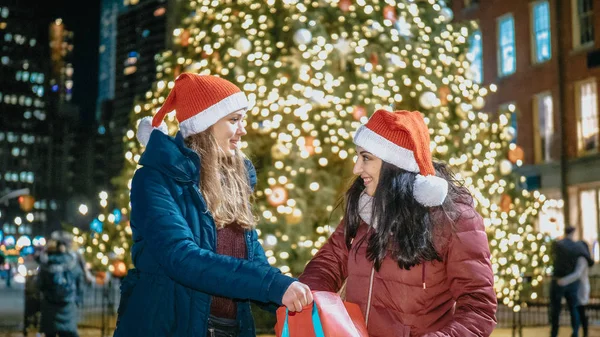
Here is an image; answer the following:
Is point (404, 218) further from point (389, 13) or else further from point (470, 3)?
point (470, 3)

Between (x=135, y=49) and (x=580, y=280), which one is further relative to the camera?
(x=135, y=49)

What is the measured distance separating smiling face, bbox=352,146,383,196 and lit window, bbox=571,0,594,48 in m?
22.6

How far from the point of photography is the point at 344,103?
11.2 meters

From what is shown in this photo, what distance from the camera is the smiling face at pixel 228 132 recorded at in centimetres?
372

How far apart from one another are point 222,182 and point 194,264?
0.65 meters

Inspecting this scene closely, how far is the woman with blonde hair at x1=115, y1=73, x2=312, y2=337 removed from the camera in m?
3.17

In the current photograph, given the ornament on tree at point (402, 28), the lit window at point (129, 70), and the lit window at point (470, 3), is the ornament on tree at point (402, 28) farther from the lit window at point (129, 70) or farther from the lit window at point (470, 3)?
the lit window at point (129, 70)

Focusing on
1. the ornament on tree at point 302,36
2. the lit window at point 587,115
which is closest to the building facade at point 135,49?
the lit window at point 587,115

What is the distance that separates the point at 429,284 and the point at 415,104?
8.65 meters

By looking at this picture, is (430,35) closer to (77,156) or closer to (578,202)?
(578,202)

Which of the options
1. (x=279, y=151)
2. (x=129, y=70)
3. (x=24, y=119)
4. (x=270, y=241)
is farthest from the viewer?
(x=129, y=70)

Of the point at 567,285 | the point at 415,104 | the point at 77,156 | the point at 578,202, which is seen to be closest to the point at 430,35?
the point at 415,104

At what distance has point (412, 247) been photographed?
3.39m

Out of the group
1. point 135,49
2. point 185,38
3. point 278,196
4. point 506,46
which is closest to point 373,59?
point 278,196
